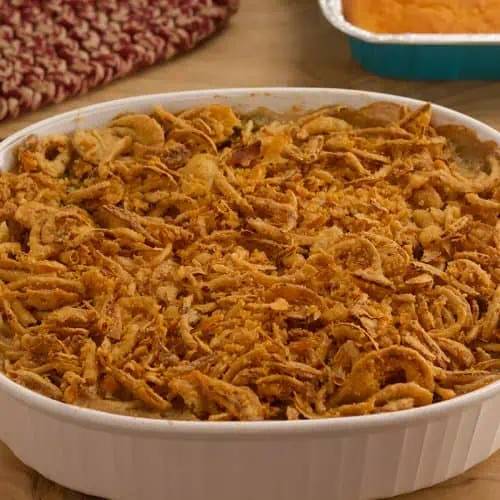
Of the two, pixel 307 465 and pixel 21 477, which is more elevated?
pixel 307 465

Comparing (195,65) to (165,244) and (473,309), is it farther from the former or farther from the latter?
(473,309)

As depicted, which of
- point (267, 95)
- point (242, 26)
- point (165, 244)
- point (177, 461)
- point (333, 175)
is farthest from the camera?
point (242, 26)

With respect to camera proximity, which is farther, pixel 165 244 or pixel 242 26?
pixel 242 26

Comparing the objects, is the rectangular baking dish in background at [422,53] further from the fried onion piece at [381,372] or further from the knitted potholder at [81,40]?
the fried onion piece at [381,372]

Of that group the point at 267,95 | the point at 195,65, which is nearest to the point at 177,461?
the point at 267,95

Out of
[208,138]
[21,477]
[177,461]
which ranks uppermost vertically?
[208,138]

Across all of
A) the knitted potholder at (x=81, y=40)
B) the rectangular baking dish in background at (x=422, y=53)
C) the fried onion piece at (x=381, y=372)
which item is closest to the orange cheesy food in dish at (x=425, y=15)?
the rectangular baking dish in background at (x=422, y=53)
